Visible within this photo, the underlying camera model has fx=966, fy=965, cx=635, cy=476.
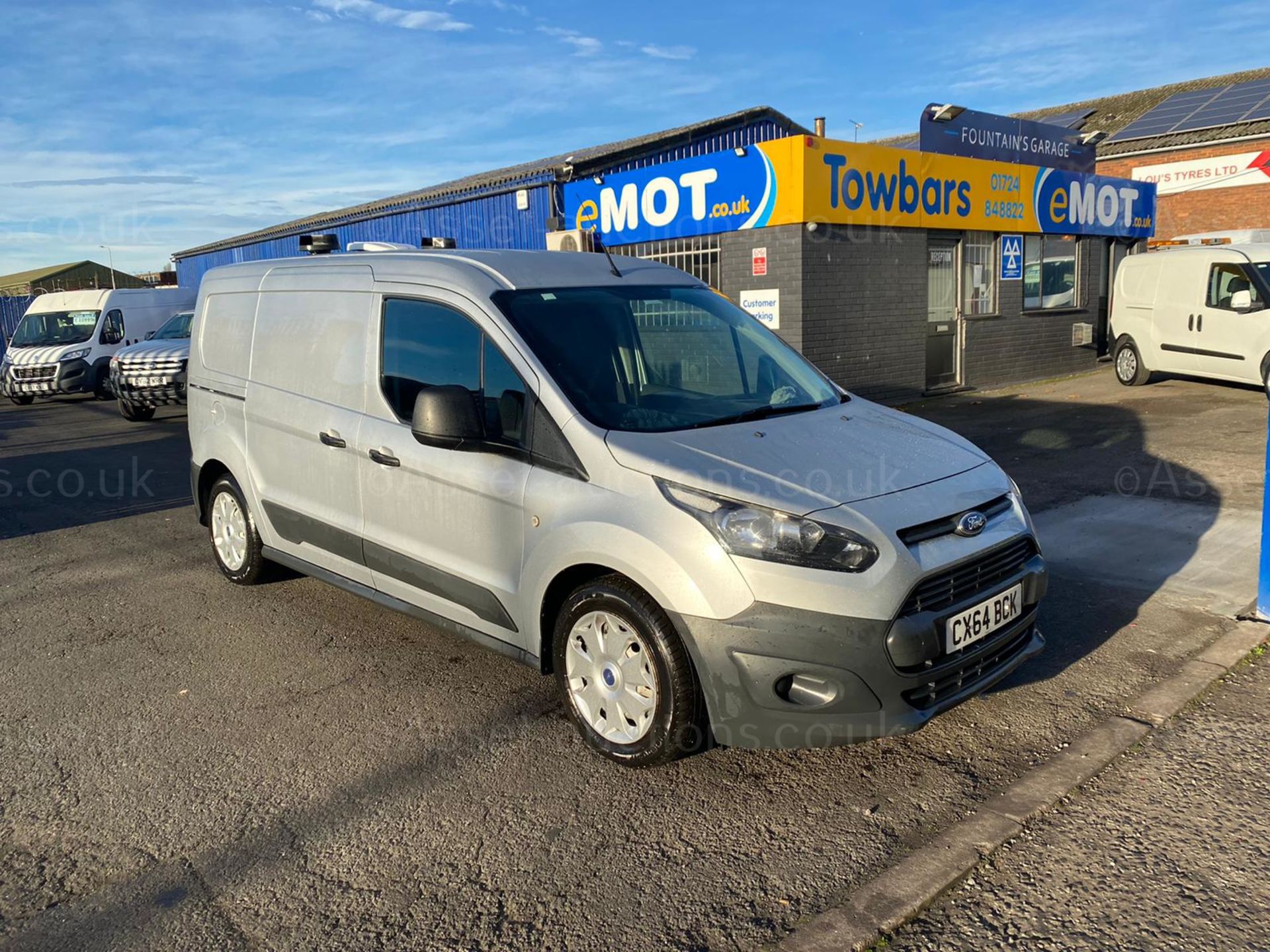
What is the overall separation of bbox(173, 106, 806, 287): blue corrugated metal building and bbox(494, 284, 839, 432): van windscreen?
979cm

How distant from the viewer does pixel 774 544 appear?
3.22 meters

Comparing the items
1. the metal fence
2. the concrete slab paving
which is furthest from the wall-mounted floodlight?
the metal fence

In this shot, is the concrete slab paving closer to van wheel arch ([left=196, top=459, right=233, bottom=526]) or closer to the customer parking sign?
van wheel arch ([left=196, top=459, right=233, bottom=526])

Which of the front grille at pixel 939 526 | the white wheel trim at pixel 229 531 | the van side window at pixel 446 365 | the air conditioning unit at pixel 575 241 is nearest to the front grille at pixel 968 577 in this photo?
the front grille at pixel 939 526

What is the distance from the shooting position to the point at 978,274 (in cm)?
1524

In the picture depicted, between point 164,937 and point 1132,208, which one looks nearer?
point 164,937

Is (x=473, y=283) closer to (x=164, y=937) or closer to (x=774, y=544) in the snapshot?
(x=774, y=544)

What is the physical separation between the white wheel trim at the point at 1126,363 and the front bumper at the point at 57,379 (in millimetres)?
18526

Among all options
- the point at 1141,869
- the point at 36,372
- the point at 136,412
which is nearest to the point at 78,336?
the point at 36,372

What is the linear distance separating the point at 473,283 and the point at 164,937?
2.66m

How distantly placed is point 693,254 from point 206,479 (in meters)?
8.85

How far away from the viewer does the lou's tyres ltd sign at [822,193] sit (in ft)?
40.3

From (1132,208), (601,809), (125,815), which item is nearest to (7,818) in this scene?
(125,815)

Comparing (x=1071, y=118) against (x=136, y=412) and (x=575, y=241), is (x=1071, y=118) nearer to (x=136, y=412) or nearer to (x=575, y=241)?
(x=136, y=412)
